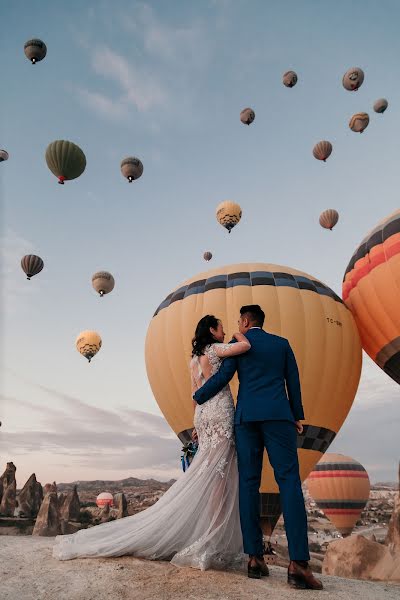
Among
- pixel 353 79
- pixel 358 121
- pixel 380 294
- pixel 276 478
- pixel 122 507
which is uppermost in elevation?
pixel 353 79

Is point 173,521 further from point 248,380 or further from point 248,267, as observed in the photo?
point 248,267

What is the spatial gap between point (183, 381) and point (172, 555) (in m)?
9.33

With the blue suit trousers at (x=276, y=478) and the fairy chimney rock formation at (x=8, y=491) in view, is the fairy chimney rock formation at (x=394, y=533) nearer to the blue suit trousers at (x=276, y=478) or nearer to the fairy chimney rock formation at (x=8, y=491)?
the blue suit trousers at (x=276, y=478)

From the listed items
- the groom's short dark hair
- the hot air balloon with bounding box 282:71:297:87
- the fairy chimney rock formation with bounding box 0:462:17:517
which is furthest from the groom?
the fairy chimney rock formation with bounding box 0:462:17:517

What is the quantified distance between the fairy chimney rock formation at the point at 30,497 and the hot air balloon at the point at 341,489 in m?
38.9

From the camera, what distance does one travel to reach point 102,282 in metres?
25.5

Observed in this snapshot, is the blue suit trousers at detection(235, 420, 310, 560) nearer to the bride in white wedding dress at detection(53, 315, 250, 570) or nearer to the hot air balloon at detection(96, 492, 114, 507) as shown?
the bride in white wedding dress at detection(53, 315, 250, 570)

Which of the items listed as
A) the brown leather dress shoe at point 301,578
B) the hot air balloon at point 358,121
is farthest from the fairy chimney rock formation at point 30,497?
the brown leather dress shoe at point 301,578

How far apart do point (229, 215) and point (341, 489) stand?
16881 millimetres

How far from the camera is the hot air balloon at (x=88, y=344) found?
2628 centimetres

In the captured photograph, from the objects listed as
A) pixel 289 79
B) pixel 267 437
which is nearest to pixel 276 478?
pixel 267 437

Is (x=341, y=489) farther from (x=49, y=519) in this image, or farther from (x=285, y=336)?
(x=49, y=519)

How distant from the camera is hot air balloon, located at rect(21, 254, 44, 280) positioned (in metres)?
25.4

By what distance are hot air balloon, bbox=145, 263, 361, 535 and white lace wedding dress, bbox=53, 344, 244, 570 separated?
7.96 meters
